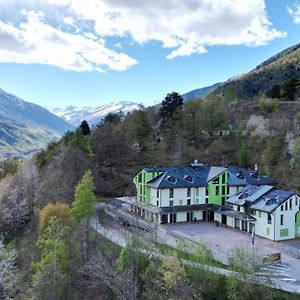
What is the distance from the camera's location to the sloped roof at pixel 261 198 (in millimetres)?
43938

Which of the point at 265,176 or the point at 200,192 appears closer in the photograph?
the point at 200,192

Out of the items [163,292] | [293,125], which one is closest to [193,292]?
[163,292]

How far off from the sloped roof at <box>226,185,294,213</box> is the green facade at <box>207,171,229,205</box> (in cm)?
350

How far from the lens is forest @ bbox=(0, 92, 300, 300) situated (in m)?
→ 31.5

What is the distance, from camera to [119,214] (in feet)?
169

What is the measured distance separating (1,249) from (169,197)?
2086 cm

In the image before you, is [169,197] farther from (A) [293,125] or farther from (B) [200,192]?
(A) [293,125]

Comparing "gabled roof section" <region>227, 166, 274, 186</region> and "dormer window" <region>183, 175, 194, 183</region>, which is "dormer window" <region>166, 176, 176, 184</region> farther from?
"gabled roof section" <region>227, 166, 274, 186</region>

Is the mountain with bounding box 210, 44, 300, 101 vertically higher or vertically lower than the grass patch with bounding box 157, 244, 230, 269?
higher

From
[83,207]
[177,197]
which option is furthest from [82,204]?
[177,197]

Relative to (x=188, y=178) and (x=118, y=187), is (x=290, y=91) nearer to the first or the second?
(x=118, y=187)

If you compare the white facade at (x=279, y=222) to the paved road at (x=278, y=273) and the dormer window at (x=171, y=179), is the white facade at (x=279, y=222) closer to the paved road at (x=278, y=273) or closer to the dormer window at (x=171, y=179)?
the paved road at (x=278, y=273)

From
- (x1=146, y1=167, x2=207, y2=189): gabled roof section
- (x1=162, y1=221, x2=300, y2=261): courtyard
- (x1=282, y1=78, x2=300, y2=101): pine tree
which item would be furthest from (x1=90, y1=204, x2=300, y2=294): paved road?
(x1=282, y1=78, x2=300, y2=101): pine tree

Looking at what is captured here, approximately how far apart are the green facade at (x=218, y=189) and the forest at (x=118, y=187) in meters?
8.88
